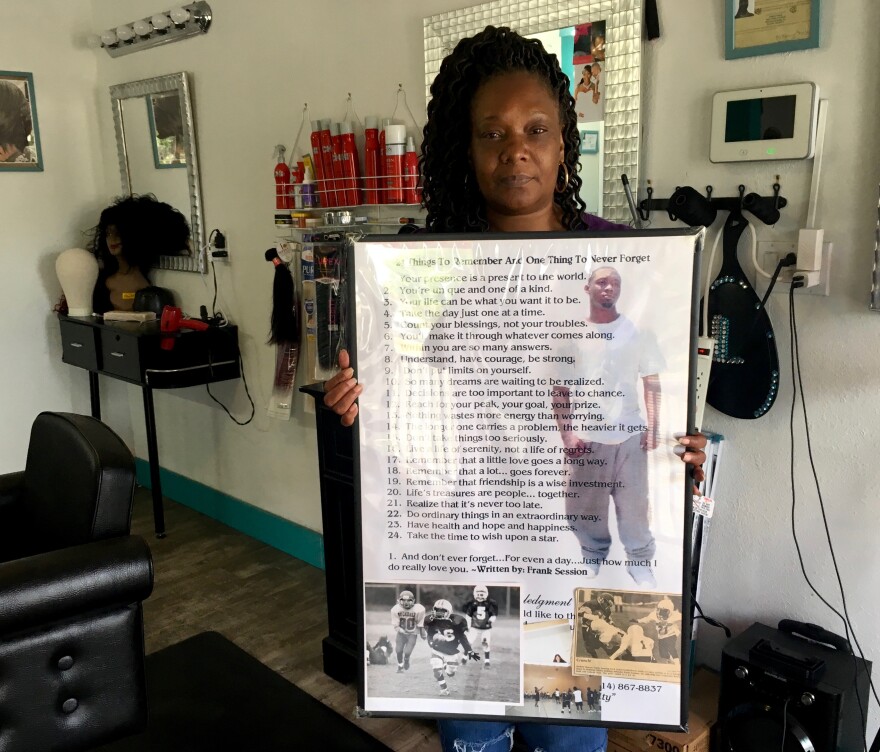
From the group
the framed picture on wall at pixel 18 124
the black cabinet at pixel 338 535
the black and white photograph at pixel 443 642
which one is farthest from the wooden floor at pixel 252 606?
the framed picture on wall at pixel 18 124

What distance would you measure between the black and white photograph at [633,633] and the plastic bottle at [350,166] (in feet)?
5.79

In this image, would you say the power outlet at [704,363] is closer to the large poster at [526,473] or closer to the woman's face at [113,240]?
the large poster at [526,473]

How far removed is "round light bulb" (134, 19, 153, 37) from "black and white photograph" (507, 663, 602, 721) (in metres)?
3.23

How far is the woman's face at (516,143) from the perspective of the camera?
1.20 meters

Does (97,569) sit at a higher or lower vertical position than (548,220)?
lower

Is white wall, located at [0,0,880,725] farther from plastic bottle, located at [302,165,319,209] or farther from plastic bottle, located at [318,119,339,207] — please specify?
plastic bottle, located at [302,165,319,209]

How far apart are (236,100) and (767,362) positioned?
7.57 feet

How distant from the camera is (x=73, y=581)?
1.56 m

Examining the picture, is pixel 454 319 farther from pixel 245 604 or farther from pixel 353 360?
pixel 245 604

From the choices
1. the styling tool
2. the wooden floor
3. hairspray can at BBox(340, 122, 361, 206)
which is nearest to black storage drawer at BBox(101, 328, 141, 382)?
the wooden floor

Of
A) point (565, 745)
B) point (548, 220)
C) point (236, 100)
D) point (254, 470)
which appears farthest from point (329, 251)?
point (565, 745)

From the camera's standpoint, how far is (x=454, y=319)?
44.2 inches

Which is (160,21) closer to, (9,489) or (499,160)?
(9,489)

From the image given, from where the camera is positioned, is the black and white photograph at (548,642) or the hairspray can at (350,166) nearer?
the black and white photograph at (548,642)
